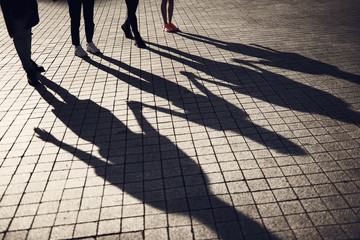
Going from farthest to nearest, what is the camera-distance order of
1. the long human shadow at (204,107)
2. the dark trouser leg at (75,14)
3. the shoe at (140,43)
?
the shoe at (140,43), the dark trouser leg at (75,14), the long human shadow at (204,107)

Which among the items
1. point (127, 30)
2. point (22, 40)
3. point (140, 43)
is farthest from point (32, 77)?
point (127, 30)

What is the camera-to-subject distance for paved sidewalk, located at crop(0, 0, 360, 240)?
2666 mm

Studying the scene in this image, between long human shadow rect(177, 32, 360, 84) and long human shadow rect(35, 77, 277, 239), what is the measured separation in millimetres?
3183

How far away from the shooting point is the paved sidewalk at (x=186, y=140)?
105 inches

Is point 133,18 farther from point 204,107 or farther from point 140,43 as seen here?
point 204,107

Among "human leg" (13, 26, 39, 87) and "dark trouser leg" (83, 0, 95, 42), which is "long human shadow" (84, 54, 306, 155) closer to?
"dark trouser leg" (83, 0, 95, 42)

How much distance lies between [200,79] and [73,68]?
2836 mm

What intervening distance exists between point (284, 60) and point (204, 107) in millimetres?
2611

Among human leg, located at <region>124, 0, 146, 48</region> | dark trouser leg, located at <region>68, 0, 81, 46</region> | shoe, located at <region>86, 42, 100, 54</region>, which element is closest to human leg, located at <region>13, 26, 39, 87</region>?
dark trouser leg, located at <region>68, 0, 81, 46</region>

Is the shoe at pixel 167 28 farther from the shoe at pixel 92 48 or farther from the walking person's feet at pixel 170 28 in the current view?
the shoe at pixel 92 48

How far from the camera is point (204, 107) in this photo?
174 inches

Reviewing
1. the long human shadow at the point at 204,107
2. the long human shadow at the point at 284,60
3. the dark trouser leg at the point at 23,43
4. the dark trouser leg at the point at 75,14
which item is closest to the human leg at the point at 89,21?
the dark trouser leg at the point at 75,14

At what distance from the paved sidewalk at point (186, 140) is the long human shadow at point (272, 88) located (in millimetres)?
33


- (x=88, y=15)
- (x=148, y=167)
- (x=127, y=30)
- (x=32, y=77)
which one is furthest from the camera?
(x=127, y=30)
